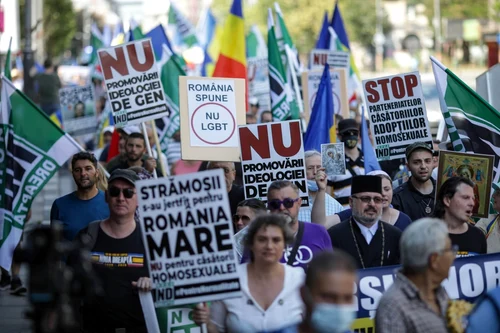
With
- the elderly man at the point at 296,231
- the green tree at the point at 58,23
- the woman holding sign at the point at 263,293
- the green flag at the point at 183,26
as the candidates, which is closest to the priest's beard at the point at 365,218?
the elderly man at the point at 296,231

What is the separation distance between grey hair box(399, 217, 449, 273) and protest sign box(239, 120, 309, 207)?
377 centimetres

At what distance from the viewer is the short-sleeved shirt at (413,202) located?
9688mm

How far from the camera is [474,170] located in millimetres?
9141

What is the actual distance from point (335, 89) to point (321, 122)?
3.64 metres

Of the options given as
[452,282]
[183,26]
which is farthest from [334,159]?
[183,26]

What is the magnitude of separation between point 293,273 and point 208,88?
17.7 feet

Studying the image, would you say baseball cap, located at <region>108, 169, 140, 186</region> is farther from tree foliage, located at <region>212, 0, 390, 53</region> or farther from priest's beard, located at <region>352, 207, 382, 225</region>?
tree foliage, located at <region>212, 0, 390, 53</region>

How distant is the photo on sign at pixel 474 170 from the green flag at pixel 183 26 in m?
19.6

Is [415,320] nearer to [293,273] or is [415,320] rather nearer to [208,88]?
[293,273]

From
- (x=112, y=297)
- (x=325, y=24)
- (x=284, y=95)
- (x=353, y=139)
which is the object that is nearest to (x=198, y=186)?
(x=112, y=297)

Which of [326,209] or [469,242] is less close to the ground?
[326,209]

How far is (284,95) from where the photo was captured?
48.7 feet

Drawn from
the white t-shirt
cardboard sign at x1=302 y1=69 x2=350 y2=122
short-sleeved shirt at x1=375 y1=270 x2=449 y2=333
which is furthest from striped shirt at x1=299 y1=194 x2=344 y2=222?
cardboard sign at x1=302 y1=69 x2=350 y2=122

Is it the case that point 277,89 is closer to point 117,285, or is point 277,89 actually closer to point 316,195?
point 316,195
